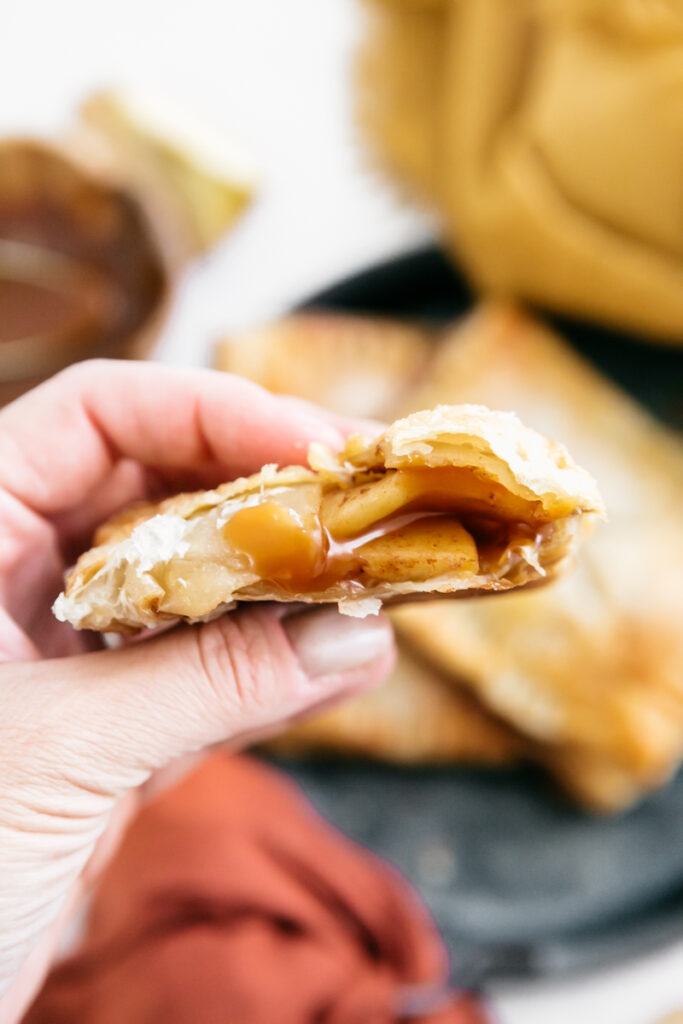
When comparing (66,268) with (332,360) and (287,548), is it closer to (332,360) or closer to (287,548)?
(332,360)

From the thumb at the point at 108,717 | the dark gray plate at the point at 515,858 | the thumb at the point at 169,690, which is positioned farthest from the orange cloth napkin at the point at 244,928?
the thumb at the point at 169,690

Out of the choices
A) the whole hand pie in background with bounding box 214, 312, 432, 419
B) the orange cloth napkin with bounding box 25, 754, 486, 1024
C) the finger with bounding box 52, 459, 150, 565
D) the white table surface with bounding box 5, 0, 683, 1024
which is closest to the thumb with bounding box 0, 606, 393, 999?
the finger with bounding box 52, 459, 150, 565

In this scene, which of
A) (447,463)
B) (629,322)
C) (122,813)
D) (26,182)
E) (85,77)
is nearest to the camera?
(447,463)

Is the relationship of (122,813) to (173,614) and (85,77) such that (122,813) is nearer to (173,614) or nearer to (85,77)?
(173,614)

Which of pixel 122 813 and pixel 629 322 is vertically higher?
pixel 629 322

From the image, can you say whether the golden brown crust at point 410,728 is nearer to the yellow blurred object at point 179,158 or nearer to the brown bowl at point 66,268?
the brown bowl at point 66,268

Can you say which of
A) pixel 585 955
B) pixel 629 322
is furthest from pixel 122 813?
pixel 629 322

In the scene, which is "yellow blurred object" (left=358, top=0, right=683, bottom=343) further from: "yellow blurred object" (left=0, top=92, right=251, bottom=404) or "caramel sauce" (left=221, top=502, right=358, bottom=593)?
"caramel sauce" (left=221, top=502, right=358, bottom=593)
